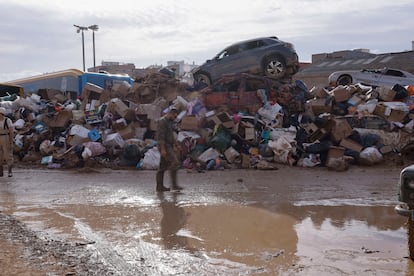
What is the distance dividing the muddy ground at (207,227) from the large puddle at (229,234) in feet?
0.04

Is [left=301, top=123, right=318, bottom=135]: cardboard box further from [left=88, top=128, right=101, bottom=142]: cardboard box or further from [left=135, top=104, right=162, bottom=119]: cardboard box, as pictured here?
[left=88, top=128, right=101, bottom=142]: cardboard box

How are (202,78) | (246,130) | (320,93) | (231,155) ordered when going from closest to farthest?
(231,155)
(246,130)
(320,93)
(202,78)

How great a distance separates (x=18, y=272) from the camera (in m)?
4.53

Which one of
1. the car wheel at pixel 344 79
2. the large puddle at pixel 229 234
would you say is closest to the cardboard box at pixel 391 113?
the large puddle at pixel 229 234

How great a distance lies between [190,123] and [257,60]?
4909mm

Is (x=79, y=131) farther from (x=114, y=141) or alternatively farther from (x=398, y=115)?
(x=398, y=115)

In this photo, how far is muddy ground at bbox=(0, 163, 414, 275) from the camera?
4762 mm

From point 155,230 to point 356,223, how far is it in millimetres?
Result: 2746

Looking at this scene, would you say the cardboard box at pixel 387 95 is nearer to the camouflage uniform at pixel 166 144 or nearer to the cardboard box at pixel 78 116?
the camouflage uniform at pixel 166 144

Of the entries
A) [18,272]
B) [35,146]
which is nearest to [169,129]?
[18,272]

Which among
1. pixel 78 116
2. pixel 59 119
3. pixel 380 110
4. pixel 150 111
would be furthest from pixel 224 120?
pixel 59 119

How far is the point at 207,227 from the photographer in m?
6.19

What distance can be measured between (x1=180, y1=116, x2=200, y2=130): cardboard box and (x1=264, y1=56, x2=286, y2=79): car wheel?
468cm

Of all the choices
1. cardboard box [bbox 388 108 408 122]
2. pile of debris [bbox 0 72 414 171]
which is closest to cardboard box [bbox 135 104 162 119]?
pile of debris [bbox 0 72 414 171]
